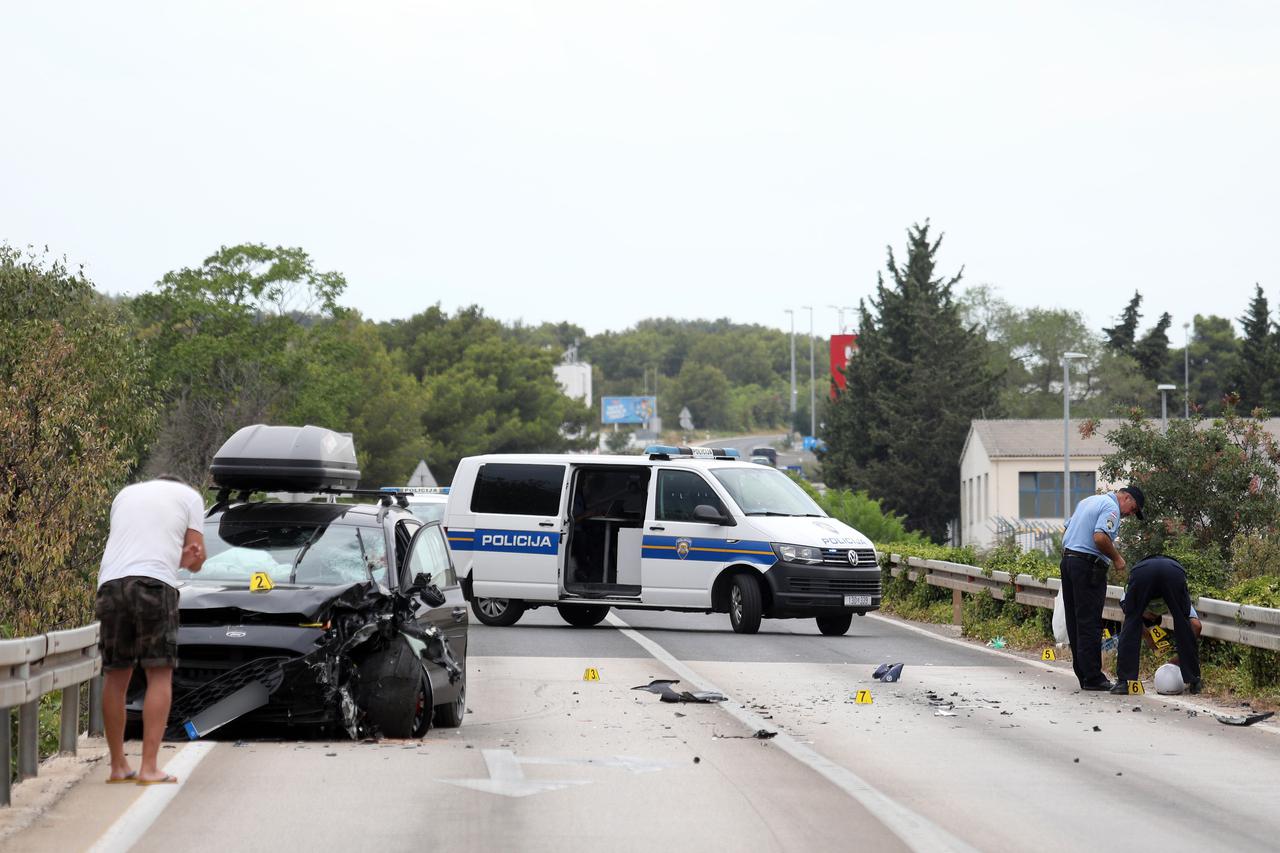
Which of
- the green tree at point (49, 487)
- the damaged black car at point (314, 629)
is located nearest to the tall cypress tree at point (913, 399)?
the green tree at point (49, 487)

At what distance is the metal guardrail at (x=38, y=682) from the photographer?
7.92 metres

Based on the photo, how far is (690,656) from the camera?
17.8 m

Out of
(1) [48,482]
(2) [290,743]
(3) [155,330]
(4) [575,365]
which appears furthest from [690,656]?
(4) [575,365]

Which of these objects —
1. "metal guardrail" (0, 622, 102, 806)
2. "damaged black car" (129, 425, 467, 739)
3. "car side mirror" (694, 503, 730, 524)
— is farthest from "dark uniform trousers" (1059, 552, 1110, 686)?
"metal guardrail" (0, 622, 102, 806)

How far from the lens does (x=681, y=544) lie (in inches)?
840

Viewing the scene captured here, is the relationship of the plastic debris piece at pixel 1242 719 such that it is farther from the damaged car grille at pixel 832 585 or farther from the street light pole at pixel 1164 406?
the street light pole at pixel 1164 406

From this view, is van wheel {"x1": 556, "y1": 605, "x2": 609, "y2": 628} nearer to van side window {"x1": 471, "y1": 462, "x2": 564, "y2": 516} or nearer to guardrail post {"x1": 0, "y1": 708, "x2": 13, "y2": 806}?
van side window {"x1": 471, "y1": 462, "x2": 564, "y2": 516}

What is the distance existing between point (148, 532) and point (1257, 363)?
9707 cm

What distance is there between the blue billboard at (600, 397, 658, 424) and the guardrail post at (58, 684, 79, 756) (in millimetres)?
168168

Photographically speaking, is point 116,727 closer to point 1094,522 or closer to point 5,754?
point 5,754

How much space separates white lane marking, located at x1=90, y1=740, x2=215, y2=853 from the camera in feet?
23.5

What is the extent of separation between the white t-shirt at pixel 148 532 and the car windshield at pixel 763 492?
12.9 metres

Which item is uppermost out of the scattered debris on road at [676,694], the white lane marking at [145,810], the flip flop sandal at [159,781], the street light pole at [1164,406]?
the street light pole at [1164,406]

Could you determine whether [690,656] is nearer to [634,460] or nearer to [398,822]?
[634,460]
